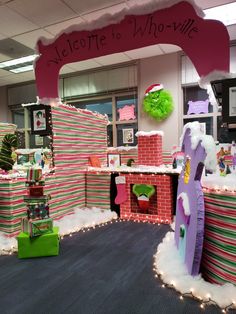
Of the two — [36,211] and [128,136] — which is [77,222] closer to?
[36,211]

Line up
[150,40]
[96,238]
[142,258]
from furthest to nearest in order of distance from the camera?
1. [96,238]
2. [150,40]
3. [142,258]

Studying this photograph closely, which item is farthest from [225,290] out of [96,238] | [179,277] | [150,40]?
[150,40]

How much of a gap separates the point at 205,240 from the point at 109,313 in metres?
0.79

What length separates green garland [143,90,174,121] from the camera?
202 inches

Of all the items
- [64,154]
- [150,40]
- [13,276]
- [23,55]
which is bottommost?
[13,276]

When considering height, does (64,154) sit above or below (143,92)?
below

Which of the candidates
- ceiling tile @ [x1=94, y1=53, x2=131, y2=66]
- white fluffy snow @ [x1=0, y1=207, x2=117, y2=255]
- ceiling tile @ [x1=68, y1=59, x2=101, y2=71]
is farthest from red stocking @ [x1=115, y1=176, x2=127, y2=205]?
ceiling tile @ [x1=68, y1=59, x2=101, y2=71]

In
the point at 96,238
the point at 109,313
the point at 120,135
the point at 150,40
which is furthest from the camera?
the point at 120,135

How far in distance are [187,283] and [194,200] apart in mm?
531

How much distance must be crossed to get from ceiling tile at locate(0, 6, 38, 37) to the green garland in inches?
96.3

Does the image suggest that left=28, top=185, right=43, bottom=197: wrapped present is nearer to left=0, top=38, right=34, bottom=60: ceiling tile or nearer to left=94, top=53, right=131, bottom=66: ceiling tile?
left=0, top=38, right=34, bottom=60: ceiling tile

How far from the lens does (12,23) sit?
4.03m

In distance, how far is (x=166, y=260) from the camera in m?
2.03

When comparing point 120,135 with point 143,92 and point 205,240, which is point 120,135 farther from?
point 205,240
